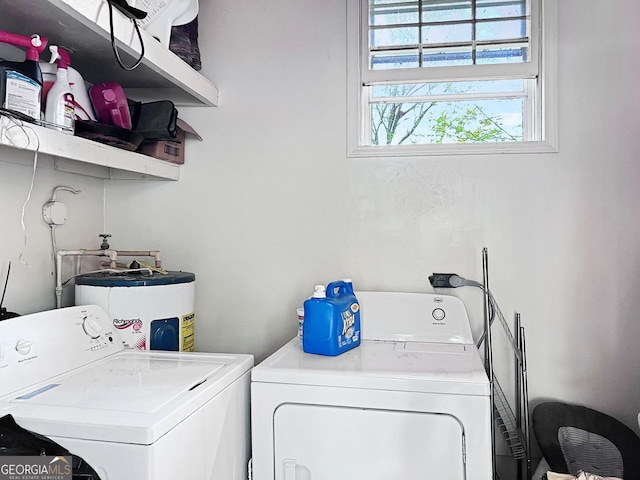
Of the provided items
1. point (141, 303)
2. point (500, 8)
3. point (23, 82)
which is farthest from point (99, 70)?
point (500, 8)

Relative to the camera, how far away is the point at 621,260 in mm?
1970

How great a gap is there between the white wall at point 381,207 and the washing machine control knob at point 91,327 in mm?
633


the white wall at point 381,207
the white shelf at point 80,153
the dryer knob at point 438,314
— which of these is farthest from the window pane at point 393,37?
the dryer knob at point 438,314

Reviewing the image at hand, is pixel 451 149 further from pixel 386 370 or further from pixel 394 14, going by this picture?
pixel 386 370

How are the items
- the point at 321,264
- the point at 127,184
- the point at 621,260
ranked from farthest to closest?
the point at 127,184 → the point at 321,264 → the point at 621,260

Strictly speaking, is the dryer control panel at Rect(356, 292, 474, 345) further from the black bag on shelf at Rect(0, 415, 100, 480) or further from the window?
the black bag on shelf at Rect(0, 415, 100, 480)

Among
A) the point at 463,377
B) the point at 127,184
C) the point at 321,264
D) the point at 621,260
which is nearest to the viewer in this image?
the point at 463,377

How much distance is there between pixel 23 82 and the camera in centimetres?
137

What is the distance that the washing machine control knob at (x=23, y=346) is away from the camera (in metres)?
1.41

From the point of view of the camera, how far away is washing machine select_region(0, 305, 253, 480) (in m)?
1.14

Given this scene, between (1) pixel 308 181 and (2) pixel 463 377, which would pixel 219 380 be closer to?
(2) pixel 463 377

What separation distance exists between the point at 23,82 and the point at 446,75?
5.03ft

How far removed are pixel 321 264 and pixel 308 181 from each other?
36 centimetres

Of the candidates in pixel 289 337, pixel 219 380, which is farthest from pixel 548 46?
pixel 219 380
